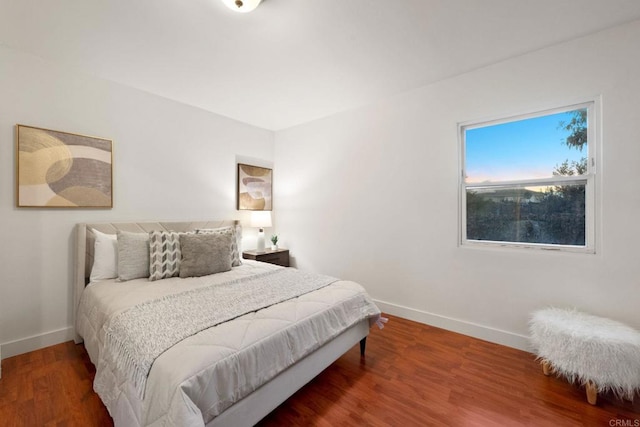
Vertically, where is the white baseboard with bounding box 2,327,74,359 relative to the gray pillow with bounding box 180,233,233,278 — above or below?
below

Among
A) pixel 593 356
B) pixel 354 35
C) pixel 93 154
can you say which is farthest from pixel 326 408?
pixel 93 154

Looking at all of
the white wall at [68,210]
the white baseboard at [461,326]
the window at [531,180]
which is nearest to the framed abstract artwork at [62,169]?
the white wall at [68,210]

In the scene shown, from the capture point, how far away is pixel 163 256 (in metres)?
2.38

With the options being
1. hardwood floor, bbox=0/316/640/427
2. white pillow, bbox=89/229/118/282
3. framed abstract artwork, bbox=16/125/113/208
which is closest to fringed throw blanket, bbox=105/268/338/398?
hardwood floor, bbox=0/316/640/427

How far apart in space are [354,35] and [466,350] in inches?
110

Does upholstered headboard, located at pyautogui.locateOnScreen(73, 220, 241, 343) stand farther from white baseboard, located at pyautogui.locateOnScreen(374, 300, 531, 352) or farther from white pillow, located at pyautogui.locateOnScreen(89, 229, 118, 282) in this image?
white baseboard, located at pyautogui.locateOnScreen(374, 300, 531, 352)

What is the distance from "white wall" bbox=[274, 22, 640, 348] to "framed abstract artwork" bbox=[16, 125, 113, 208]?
7.54 feet

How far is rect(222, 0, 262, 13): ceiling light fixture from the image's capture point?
1616 millimetres

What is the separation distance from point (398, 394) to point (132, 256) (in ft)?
7.96

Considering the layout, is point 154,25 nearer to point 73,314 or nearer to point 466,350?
point 73,314

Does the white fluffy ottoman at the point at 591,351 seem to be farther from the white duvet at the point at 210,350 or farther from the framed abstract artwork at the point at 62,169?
the framed abstract artwork at the point at 62,169

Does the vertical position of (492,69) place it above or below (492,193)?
above

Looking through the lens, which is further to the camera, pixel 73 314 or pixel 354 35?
pixel 73 314

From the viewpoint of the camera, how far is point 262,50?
217cm
